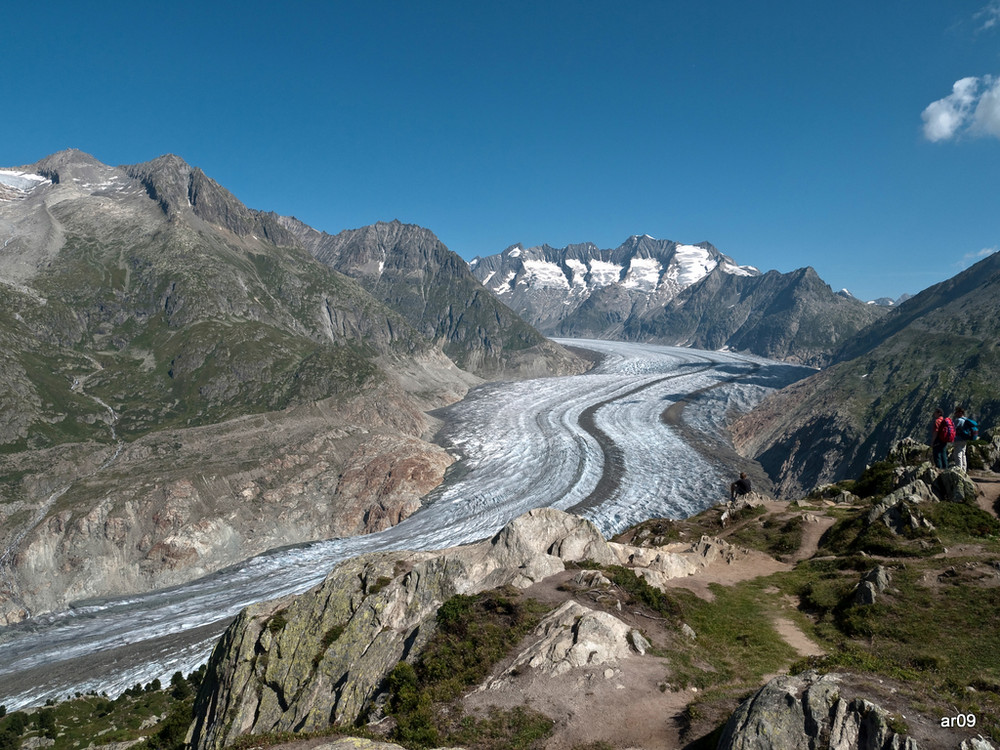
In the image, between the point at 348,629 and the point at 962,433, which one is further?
the point at 962,433

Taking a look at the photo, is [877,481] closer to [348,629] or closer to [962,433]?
[962,433]

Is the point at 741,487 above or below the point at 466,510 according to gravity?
above

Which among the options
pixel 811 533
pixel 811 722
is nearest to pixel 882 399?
pixel 811 533

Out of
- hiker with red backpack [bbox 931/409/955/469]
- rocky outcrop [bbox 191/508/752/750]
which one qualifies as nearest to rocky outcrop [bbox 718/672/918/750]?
rocky outcrop [bbox 191/508/752/750]

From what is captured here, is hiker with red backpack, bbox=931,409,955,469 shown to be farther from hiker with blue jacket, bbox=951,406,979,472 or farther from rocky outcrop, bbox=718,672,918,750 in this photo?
rocky outcrop, bbox=718,672,918,750

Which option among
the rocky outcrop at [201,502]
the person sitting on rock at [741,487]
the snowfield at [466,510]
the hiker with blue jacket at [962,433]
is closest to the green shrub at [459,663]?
the hiker with blue jacket at [962,433]

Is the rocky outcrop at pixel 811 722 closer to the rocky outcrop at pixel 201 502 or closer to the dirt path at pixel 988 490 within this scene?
the dirt path at pixel 988 490

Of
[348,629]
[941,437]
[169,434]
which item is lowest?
[348,629]

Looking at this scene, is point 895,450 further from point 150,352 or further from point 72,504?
point 150,352
